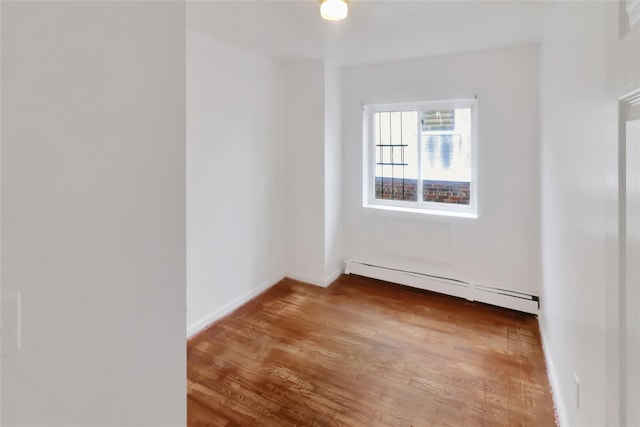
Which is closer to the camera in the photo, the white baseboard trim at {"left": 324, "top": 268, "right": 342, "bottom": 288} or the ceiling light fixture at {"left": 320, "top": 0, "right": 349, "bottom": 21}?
the ceiling light fixture at {"left": 320, "top": 0, "right": 349, "bottom": 21}

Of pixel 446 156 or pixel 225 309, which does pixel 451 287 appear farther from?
pixel 225 309

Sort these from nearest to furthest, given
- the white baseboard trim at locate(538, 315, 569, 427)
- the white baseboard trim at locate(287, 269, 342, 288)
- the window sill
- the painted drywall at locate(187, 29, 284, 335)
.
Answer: the white baseboard trim at locate(538, 315, 569, 427) → the painted drywall at locate(187, 29, 284, 335) → the window sill → the white baseboard trim at locate(287, 269, 342, 288)

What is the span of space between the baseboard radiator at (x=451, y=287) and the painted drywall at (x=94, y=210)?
297 cm

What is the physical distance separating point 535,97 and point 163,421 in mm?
3438

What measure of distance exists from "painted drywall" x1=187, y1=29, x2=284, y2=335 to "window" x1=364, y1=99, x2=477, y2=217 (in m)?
1.09

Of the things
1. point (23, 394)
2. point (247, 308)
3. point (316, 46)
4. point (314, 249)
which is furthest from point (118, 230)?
point (314, 249)

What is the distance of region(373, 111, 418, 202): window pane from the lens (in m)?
3.72

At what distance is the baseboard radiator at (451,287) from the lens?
311 cm

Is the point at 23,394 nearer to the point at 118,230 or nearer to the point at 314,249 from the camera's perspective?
the point at 118,230

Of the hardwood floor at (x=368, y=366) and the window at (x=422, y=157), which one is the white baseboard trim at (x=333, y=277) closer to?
the hardwood floor at (x=368, y=366)

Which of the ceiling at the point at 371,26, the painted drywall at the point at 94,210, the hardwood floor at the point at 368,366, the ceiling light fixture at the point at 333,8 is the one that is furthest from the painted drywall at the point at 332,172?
the painted drywall at the point at 94,210

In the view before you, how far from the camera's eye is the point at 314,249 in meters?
3.72

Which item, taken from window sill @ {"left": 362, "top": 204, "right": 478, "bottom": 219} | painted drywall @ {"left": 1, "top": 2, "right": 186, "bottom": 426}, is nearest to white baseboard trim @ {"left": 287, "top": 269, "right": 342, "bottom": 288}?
window sill @ {"left": 362, "top": 204, "right": 478, "bottom": 219}

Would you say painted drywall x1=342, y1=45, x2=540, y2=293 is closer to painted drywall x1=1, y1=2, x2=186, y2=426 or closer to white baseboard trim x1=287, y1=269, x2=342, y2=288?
white baseboard trim x1=287, y1=269, x2=342, y2=288
